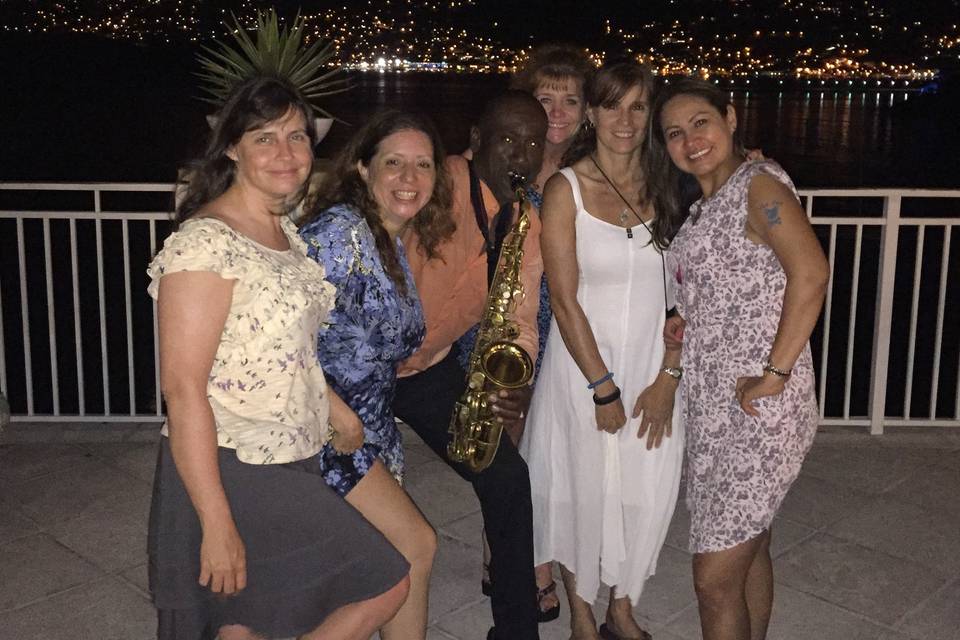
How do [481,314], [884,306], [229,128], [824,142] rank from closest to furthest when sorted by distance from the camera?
1. [229,128]
2. [481,314]
3. [884,306]
4. [824,142]

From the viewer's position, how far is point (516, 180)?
3363 millimetres

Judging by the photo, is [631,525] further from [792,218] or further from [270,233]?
[270,233]

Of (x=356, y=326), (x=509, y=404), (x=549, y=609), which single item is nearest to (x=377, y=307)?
(x=356, y=326)

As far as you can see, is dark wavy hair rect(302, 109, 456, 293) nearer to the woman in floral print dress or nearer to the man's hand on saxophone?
the man's hand on saxophone

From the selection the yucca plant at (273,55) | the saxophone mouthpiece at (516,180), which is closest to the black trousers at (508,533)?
the saxophone mouthpiece at (516,180)

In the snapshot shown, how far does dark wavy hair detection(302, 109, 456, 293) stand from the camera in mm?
2809

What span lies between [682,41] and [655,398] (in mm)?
66983

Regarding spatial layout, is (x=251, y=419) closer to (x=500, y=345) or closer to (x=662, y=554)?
(x=500, y=345)

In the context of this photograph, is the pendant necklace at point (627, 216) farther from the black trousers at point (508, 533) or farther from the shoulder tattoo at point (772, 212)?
the black trousers at point (508, 533)

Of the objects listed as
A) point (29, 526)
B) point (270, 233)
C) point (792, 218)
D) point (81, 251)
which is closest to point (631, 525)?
point (792, 218)

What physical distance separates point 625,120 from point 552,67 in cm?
64

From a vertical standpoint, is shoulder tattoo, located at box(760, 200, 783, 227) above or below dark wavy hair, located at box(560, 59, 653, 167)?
below

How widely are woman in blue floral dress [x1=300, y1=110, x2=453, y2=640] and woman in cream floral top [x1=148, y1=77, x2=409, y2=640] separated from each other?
16cm

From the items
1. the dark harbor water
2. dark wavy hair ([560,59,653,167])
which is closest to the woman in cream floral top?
dark wavy hair ([560,59,653,167])
